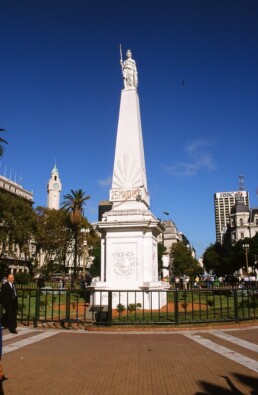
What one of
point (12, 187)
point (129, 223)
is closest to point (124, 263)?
point (129, 223)

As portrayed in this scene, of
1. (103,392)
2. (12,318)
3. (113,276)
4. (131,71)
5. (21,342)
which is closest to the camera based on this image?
(103,392)

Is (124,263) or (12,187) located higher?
(12,187)

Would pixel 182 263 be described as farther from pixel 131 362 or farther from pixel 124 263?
pixel 131 362

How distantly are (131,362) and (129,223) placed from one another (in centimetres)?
1034

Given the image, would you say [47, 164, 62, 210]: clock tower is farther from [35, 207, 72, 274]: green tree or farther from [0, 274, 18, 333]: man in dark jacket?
[0, 274, 18, 333]: man in dark jacket

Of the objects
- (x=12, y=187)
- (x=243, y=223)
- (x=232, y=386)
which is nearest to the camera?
(x=232, y=386)

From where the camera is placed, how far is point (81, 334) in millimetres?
10328

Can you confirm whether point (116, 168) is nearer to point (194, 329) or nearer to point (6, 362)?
point (194, 329)

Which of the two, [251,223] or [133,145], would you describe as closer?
[133,145]

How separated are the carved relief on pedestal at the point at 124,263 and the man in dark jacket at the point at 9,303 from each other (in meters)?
6.87

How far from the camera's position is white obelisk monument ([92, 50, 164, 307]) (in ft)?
55.6

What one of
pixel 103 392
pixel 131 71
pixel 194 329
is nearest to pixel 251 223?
pixel 131 71

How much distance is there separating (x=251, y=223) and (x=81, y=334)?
93513mm

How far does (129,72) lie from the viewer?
20953 millimetres
